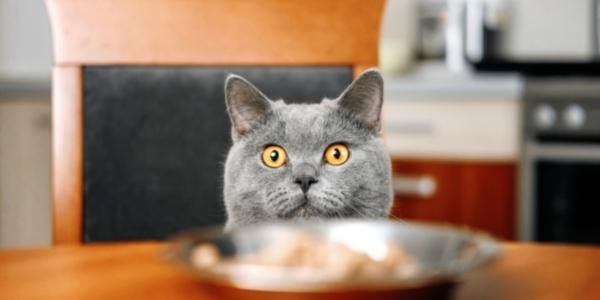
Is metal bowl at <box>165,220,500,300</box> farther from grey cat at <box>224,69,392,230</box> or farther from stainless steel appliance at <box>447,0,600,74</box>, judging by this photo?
stainless steel appliance at <box>447,0,600,74</box>

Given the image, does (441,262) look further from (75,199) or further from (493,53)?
(493,53)

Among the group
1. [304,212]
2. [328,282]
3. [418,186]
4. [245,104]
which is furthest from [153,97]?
[418,186]

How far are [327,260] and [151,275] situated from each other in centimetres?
22

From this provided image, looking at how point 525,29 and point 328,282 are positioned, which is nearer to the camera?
point 328,282

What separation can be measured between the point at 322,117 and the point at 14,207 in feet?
6.61

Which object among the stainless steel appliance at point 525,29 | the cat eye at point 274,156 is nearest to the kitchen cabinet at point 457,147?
the stainless steel appliance at point 525,29

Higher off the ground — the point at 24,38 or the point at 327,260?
the point at 24,38

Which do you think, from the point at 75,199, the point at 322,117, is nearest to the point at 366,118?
the point at 322,117

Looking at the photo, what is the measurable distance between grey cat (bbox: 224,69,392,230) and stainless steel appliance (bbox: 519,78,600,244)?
4.61 ft

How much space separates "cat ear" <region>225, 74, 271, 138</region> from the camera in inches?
35.4

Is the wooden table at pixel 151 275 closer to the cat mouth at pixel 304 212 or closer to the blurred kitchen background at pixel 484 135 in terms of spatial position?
the cat mouth at pixel 304 212

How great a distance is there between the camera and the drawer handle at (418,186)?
7.63ft

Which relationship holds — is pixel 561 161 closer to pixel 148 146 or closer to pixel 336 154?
pixel 148 146

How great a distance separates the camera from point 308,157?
849mm
